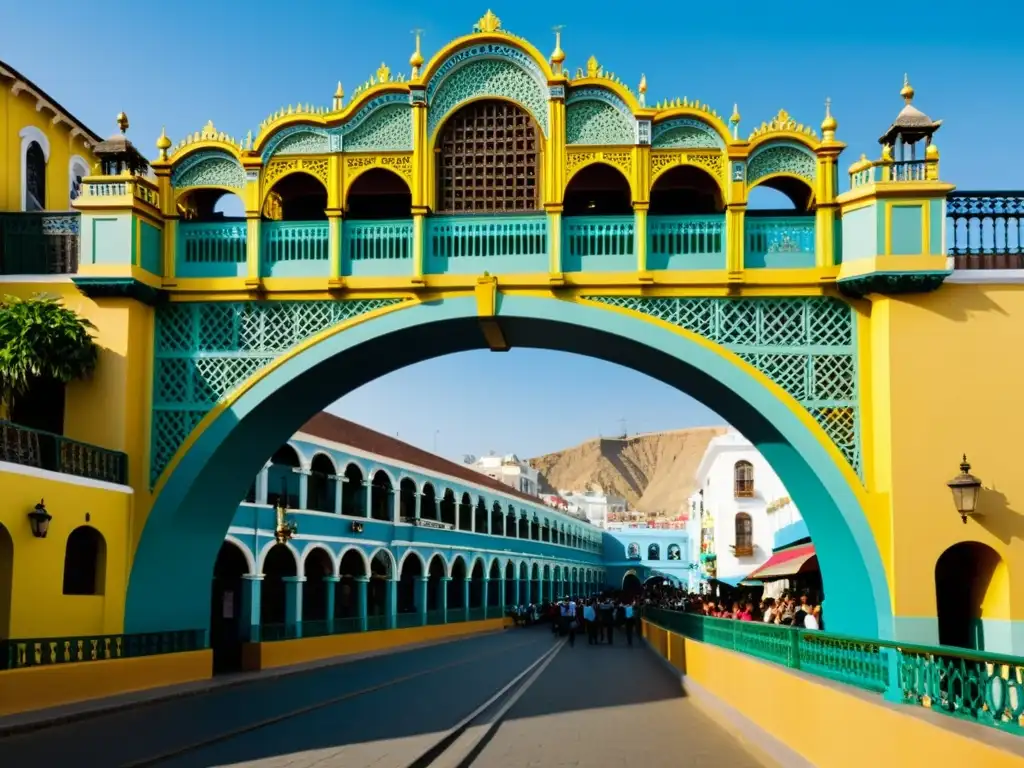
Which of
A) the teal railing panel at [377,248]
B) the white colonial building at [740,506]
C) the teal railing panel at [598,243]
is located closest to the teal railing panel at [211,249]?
the teal railing panel at [377,248]

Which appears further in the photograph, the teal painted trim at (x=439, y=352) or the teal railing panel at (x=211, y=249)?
the teal railing panel at (x=211, y=249)

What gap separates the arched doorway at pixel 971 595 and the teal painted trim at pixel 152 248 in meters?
11.2

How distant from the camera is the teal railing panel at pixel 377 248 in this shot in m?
16.6

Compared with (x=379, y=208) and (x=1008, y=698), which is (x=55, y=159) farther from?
(x=1008, y=698)

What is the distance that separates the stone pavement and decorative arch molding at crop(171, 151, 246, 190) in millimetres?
8402

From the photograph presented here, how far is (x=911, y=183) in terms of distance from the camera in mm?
15250

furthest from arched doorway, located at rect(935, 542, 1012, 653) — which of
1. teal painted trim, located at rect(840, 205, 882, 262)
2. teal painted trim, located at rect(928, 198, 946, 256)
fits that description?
teal painted trim, located at rect(840, 205, 882, 262)

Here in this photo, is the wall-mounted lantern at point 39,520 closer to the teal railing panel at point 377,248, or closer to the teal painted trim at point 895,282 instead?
the teal railing panel at point 377,248

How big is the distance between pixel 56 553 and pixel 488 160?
25.6 feet

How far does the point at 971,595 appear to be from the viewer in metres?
15.3

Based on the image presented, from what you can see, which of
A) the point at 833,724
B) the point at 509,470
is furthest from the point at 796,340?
the point at 509,470

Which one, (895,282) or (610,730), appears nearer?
(610,730)

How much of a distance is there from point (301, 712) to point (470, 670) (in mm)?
9522

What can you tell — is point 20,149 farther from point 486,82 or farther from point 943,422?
point 943,422
